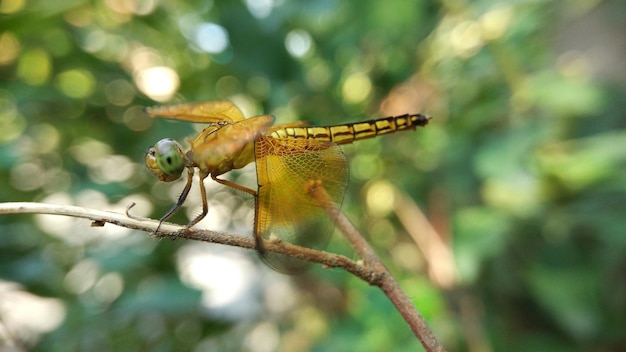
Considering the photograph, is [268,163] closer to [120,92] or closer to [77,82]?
[120,92]

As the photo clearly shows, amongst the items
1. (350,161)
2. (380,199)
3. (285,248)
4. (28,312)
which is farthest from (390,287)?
(28,312)

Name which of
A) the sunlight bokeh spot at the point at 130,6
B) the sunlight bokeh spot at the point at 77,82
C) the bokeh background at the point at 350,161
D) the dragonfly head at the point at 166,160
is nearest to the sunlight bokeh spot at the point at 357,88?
the bokeh background at the point at 350,161

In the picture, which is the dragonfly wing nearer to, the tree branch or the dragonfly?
the dragonfly

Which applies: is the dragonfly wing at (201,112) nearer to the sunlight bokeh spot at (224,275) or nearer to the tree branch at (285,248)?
the tree branch at (285,248)

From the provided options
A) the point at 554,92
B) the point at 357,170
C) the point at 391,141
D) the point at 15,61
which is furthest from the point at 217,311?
the point at 554,92

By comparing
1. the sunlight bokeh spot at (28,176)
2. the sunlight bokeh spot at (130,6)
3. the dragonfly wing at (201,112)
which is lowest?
the dragonfly wing at (201,112)

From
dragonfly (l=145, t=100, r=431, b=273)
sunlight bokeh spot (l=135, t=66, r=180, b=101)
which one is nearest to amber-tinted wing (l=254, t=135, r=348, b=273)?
dragonfly (l=145, t=100, r=431, b=273)
